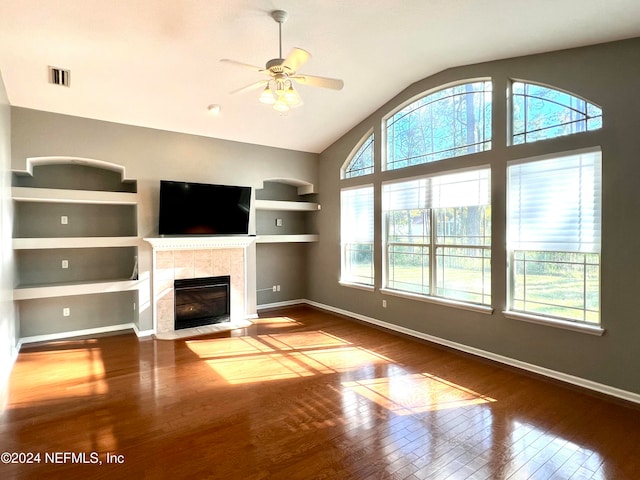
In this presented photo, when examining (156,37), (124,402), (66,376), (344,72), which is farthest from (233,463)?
(344,72)

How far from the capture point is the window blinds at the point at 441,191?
14.2ft

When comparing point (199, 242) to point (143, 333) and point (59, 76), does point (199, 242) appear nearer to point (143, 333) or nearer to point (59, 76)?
point (143, 333)

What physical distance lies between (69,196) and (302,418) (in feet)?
13.8

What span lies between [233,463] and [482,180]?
3.95 m

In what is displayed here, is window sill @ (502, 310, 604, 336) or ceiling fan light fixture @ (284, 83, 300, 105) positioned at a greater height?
ceiling fan light fixture @ (284, 83, 300, 105)

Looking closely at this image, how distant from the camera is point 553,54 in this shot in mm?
3625

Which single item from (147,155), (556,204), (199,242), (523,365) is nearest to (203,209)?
(199,242)

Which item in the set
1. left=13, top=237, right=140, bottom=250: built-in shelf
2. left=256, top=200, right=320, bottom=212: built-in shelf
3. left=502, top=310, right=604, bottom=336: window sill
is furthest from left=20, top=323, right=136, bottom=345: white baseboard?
left=502, top=310, right=604, bottom=336: window sill

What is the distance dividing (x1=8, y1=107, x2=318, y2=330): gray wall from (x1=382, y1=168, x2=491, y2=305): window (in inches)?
90.8

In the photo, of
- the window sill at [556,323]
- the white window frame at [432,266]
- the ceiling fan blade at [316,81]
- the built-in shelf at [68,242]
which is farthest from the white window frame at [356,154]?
the built-in shelf at [68,242]

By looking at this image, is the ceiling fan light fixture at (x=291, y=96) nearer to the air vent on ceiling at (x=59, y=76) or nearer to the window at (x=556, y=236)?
the window at (x=556, y=236)

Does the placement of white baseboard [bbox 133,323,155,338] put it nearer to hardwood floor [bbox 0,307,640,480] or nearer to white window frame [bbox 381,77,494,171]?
hardwood floor [bbox 0,307,640,480]

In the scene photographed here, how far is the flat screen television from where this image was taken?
520cm

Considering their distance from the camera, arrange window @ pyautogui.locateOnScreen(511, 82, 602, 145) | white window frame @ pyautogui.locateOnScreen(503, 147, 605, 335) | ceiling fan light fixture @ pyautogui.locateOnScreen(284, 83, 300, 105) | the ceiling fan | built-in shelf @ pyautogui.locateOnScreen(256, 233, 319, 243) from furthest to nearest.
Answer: built-in shelf @ pyautogui.locateOnScreen(256, 233, 319, 243) → window @ pyautogui.locateOnScreen(511, 82, 602, 145) → white window frame @ pyautogui.locateOnScreen(503, 147, 605, 335) → ceiling fan light fixture @ pyautogui.locateOnScreen(284, 83, 300, 105) → the ceiling fan
